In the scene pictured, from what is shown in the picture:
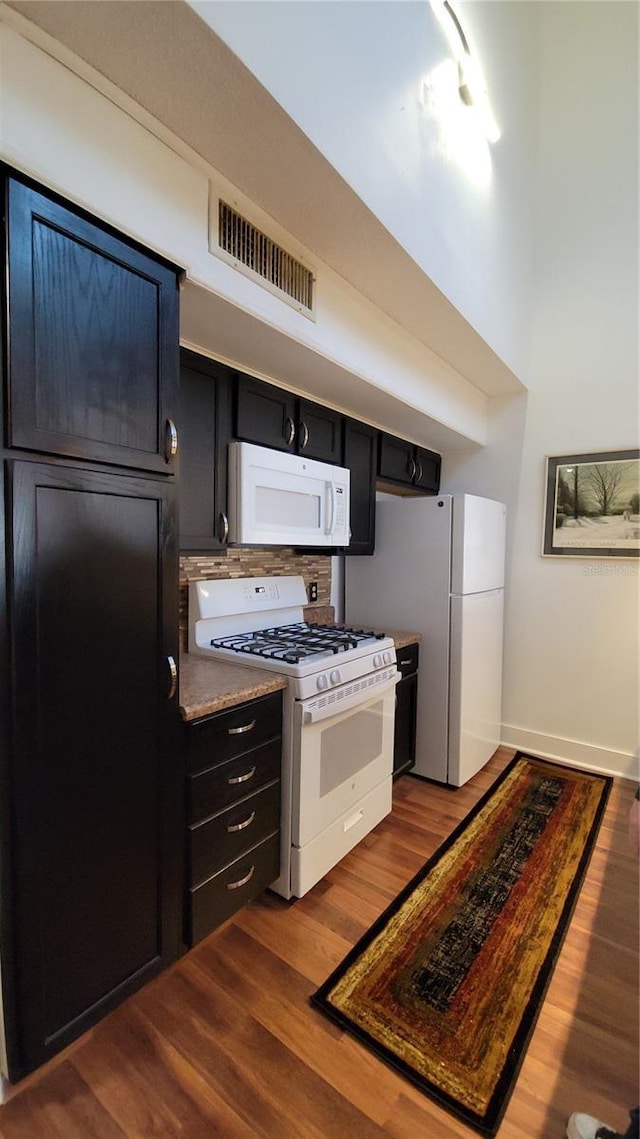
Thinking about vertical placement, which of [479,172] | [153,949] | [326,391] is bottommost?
[153,949]

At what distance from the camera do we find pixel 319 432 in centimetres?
232

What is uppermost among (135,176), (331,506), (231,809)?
(135,176)

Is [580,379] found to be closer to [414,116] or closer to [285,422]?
[414,116]

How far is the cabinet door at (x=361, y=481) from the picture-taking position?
258 centimetres

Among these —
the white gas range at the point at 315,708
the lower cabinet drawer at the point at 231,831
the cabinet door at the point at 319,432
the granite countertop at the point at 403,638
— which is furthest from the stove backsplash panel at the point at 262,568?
the lower cabinet drawer at the point at 231,831

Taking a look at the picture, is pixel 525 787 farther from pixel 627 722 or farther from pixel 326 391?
pixel 326 391

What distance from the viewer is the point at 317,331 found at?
1.76 metres

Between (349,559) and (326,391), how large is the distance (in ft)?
3.90

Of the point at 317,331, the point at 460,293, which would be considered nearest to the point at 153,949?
the point at 317,331

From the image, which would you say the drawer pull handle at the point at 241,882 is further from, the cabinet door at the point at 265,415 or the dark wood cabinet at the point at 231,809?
the cabinet door at the point at 265,415

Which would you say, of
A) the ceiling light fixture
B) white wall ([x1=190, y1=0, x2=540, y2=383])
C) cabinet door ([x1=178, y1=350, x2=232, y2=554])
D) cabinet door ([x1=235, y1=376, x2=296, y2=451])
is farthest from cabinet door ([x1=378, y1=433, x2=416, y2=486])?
the ceiling light fixture

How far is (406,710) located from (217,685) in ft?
4.81

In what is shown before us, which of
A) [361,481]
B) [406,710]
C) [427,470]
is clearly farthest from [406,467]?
[406,710]

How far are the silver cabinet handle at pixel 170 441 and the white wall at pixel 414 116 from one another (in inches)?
31.9
